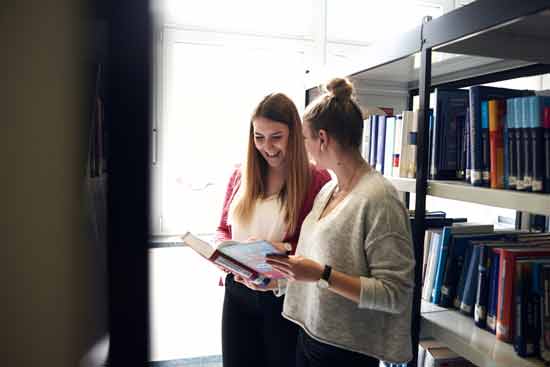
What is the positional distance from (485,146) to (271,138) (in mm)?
649

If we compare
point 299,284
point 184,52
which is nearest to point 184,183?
point 184,52

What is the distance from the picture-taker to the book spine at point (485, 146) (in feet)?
4.04

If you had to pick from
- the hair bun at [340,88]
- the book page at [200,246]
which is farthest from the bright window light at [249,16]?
the book page at [200,246]

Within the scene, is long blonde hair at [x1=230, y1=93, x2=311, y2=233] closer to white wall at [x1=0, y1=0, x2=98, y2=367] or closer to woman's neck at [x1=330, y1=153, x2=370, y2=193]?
woman's neck at [x1=330, y1=153, x2=370, y2=193]

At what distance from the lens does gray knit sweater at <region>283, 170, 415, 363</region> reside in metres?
1.06

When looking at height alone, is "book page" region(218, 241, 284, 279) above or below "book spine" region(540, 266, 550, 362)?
above

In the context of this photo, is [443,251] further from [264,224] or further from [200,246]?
[200,246]

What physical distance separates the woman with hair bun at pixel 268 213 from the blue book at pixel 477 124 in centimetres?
49

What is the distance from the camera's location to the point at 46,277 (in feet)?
0.87

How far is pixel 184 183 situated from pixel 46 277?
3022mm

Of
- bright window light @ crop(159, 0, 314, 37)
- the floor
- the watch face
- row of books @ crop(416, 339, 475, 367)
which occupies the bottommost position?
the floor

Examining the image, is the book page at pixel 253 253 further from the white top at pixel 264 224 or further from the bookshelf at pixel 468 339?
the bookshelf at pixel 468 339

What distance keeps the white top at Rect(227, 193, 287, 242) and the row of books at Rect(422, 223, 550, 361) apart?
540mm

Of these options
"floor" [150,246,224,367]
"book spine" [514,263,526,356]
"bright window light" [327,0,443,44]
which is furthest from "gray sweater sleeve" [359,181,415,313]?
"bright window light" [327,0,443,44]
